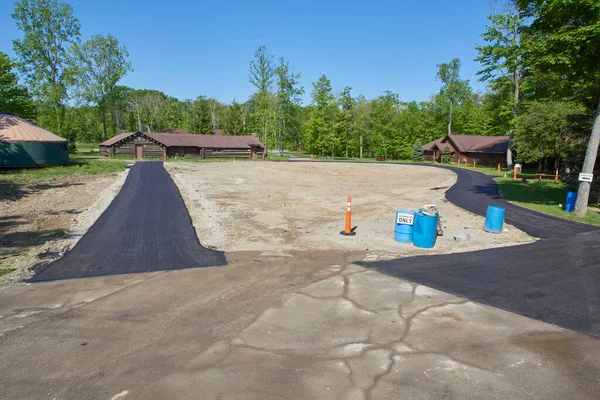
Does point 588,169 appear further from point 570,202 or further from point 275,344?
point 275,344

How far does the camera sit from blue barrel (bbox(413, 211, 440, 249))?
31.9 feet

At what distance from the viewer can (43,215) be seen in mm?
13469

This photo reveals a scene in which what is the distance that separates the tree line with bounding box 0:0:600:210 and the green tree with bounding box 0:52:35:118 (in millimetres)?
126

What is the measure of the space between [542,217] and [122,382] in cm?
1536

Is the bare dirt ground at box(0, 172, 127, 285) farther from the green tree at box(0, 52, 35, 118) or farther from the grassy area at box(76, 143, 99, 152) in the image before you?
the grassy area at box(76, 143, 99, 152)

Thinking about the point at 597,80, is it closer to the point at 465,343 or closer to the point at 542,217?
the point at 542,217

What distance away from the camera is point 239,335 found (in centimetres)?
512

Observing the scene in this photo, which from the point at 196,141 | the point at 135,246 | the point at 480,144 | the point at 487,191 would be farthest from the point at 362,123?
the point at 135,246

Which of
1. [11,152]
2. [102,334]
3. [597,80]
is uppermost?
[597,80]

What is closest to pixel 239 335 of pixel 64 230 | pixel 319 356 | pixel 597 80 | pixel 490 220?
pixel 319 356

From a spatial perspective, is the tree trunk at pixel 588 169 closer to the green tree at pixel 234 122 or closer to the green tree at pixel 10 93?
the green tree at pixel 10 93

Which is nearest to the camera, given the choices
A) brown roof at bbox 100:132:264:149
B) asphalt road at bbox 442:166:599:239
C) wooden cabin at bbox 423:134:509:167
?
asphalt road at bbox 442:166:599:239

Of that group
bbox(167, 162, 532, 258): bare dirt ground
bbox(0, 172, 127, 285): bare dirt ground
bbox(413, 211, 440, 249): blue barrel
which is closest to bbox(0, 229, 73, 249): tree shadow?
bbox(0, 172, 127, 285): bare dirt ground

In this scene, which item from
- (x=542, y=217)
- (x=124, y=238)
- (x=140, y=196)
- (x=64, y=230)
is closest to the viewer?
(x=124, y=238)
